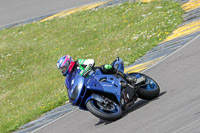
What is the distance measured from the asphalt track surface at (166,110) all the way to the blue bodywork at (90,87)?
1.80ft

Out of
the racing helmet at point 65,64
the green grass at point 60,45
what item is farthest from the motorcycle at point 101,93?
the green grass at point 60,45

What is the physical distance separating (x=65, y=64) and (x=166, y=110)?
2.12m

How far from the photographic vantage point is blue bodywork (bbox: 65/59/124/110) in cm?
726

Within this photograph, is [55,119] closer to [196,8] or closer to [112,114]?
[112,114]

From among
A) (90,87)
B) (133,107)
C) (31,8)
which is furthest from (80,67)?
(31,8)

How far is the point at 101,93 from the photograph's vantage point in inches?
293

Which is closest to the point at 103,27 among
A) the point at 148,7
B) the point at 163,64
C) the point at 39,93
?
the point at 148,7

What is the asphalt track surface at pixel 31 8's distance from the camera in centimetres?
2114

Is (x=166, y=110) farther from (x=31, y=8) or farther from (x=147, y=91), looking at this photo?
(x=31, y=8)

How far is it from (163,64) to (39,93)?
4529mm

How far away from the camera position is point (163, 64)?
10578 millimetres

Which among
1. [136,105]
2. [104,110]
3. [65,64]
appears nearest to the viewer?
[104,110]

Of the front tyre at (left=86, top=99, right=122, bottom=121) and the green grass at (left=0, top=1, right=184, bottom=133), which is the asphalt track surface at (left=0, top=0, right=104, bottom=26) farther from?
the front tyre at (left=86, top=99, right=122, bottom=121)

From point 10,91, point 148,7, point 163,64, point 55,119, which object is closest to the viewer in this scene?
point 55,119
